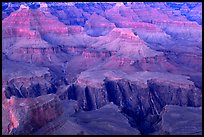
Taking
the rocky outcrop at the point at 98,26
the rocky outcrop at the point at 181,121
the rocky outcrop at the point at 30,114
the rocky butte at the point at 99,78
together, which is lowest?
the rocky outcrop at the point at 98,26

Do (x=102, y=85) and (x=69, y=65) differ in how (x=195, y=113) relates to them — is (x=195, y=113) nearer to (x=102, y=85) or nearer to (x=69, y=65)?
(x=102, y=85)

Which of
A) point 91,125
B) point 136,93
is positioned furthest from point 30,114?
point 136,93

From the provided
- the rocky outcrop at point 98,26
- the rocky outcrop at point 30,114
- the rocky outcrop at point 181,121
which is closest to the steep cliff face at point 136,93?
the rocky outcrop at point 181,121

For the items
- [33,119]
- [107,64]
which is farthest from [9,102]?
[107,64]

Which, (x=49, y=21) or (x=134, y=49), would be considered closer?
(x=134, y=49)

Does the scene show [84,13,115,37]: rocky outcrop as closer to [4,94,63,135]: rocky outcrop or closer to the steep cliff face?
the steep cliff face

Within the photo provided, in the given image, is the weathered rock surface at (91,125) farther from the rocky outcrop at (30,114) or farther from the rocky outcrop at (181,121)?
the rocky outcrop at (181,121)

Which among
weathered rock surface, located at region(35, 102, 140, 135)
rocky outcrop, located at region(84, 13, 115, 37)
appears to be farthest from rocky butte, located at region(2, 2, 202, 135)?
rocky outcrop, located at region(84, 13, 115, 37)
